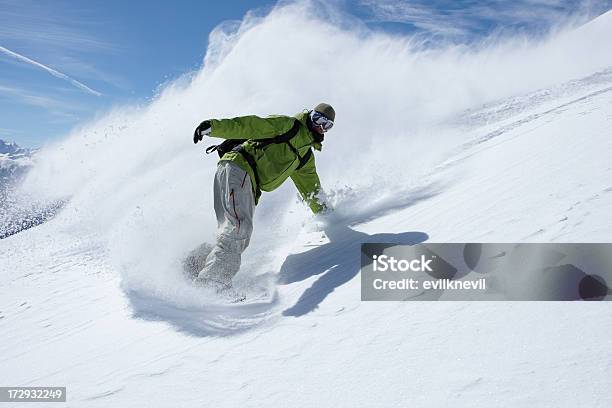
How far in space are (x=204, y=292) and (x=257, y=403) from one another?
2050mm

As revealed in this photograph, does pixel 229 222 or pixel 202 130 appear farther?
pixel 229 222

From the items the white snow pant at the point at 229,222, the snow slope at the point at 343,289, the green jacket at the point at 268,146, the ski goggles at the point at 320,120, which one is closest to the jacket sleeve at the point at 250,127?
the green jacket at the point at 268,146

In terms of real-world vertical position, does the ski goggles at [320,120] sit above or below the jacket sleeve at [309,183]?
above

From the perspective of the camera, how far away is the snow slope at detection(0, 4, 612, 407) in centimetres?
214

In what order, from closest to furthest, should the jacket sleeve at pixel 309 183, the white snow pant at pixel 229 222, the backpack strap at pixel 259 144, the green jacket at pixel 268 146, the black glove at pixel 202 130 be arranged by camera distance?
the black glove at pixel 202 130, the white snow pant at pixel 229 222, the green jacket at pixel 268 146, the backpack strap at pixel 259 144, the jacket sleeve at pixel 309 183

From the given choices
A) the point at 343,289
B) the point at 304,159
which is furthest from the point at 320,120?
the point at 343,289

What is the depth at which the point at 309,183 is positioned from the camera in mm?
5586

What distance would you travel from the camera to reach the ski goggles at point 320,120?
16.0 feet

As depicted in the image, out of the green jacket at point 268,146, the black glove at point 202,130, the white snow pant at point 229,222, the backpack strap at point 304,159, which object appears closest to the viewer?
the black glove at point 202,130

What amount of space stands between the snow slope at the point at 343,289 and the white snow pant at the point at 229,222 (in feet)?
0.97

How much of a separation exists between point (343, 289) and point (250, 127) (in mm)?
2019
